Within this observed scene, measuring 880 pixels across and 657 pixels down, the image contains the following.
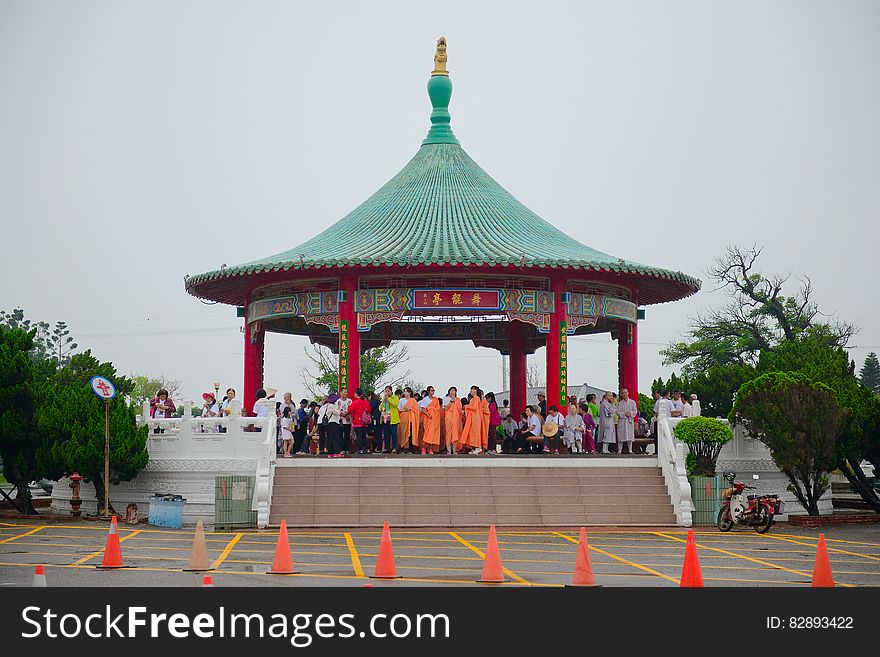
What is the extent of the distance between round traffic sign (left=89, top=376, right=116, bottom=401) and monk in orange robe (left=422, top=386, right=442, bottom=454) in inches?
243

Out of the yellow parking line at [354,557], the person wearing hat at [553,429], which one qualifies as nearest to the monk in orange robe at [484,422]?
the person wearing hat at [553,429]

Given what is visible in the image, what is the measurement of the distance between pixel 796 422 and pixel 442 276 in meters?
9.20

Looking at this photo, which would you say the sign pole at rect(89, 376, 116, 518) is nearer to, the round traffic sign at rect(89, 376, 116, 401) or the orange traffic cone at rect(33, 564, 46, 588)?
the round traffic sign at rect(89, 376, 116, 401)

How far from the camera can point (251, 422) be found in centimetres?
2550

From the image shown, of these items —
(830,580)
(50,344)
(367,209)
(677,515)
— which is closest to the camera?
(830,580)

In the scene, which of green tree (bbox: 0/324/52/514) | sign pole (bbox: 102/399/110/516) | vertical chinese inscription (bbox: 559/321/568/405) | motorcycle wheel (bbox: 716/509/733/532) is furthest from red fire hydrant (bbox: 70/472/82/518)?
motorcycle wheel (bbox: 716/509/733/532)

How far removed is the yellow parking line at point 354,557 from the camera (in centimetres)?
1628

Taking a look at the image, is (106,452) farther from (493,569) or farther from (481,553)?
(493,569)

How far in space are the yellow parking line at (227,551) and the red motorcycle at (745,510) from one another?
840 centimetres

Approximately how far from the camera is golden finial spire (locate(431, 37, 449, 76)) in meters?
36.3

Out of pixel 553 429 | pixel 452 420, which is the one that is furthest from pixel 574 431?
pixel 452 420
